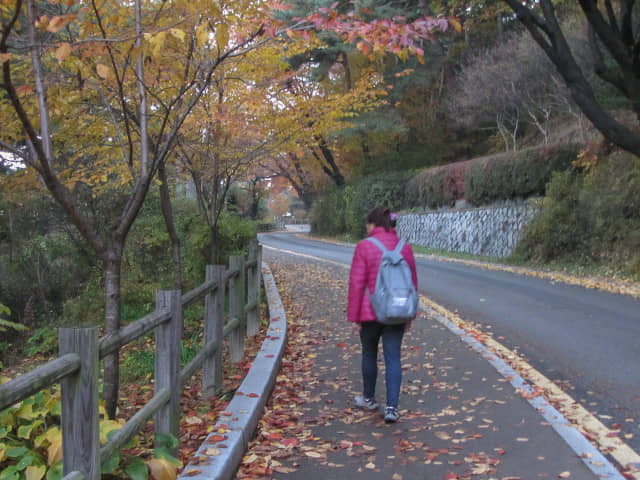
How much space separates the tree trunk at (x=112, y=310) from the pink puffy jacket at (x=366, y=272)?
1.86m

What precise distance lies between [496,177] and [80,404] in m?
21.1

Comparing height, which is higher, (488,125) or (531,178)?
(488,125)

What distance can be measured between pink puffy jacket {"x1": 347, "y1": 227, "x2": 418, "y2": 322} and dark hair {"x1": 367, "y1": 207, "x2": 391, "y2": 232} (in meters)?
0.06

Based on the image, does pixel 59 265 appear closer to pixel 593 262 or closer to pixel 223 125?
pixel 223 125

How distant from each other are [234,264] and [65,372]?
165 inches

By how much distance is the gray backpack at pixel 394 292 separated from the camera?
4484 millimetres

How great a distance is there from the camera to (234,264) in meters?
6.66

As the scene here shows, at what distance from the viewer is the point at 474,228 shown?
920 inches

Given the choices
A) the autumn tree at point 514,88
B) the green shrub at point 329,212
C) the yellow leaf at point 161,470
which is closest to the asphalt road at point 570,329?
the yellow leaf at point 161,470

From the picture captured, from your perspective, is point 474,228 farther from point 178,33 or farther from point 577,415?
point 178,33

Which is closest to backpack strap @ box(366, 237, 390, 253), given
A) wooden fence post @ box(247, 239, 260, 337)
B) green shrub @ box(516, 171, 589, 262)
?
wooden fence post @ box(247, 239, 260, 337)

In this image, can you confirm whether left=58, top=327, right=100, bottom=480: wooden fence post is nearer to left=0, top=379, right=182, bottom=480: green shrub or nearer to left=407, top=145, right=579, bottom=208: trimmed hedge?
left=0, top=379, right=182, bottom=480: green shrub


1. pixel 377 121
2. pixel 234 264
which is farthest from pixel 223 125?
pixel 377 121

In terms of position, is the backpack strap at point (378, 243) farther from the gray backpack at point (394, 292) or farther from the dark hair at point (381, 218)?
the dark hair at point (381, 218)
